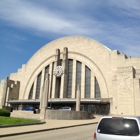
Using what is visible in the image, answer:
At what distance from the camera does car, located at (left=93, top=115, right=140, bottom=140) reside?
194 inches

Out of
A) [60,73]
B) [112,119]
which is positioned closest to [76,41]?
[60,73]

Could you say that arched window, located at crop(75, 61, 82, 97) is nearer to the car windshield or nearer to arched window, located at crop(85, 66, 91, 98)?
arched window, located at crop(85, 66, 91, 98)

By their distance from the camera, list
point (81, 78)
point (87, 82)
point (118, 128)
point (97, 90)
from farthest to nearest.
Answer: point (81, 78)
point (87, 82)
point (97, 90)
point (118, 128)

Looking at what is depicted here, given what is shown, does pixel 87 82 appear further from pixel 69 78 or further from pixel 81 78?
pixel 69 78

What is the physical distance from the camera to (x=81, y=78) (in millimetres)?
45500

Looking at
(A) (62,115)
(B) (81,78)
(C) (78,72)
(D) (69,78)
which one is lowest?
(A) (62,115)

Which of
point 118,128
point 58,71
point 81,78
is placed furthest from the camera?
point 58,71

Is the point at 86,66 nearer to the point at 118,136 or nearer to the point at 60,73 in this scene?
the point at 60,73

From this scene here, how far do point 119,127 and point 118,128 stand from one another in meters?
0.04

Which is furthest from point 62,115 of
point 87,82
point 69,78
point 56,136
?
point 69,78

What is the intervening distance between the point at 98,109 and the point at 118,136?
36828mm

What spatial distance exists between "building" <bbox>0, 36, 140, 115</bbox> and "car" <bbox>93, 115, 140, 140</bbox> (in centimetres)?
3153

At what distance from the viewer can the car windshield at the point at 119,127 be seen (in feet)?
16.3

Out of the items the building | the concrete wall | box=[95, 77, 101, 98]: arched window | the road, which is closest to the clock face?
the building
